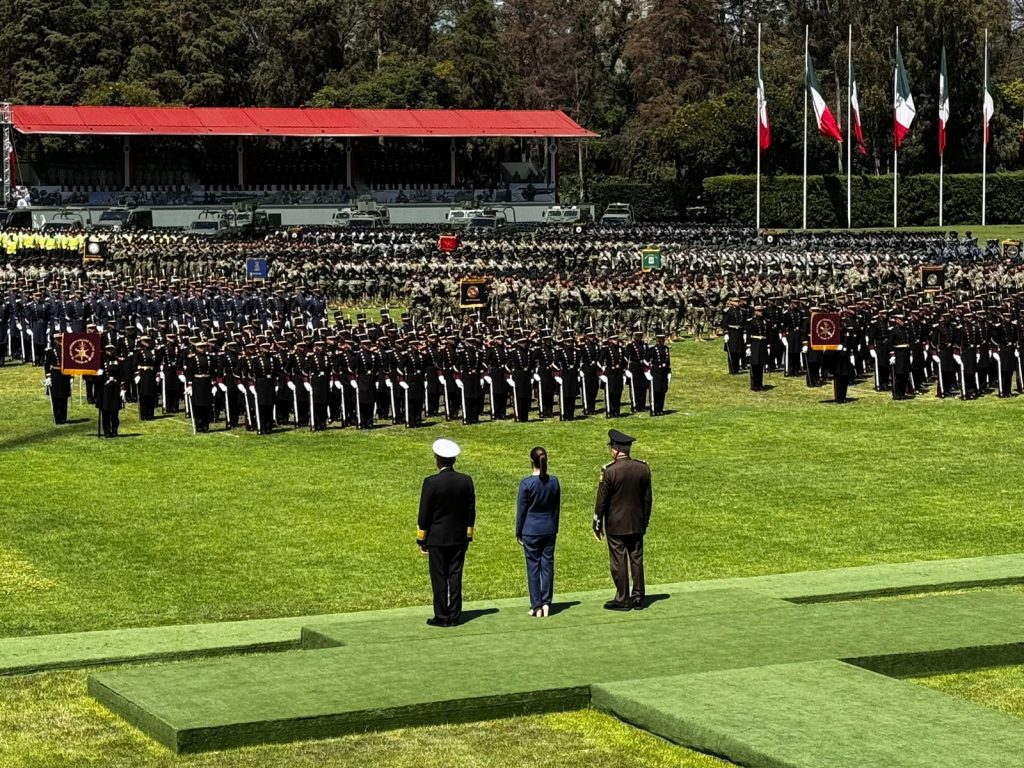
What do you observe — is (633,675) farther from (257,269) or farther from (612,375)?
(257,269)

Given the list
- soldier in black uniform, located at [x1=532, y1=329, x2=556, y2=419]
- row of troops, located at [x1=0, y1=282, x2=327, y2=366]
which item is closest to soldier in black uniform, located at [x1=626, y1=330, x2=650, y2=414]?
soldier in black uniform, located at [x1=532, y1=329, x2=556, y2=419]

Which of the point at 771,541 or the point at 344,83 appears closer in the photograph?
the point at 771,541

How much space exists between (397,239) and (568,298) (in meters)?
18.0

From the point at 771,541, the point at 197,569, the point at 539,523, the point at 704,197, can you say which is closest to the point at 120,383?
the point at 197,569

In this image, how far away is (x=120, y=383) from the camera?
2739 cm

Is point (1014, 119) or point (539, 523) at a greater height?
point (1014, 119)

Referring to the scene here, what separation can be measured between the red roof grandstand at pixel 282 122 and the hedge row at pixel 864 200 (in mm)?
7447

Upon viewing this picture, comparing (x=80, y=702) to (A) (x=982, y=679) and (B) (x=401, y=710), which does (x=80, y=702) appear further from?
(A) (x=982, y=679)

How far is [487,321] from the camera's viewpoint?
3534cm

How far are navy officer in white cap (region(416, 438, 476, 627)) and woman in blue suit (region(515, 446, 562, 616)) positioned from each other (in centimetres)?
42

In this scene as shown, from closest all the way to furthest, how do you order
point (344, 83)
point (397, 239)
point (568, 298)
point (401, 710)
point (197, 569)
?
point (401, 710)
point (197, 569)
point (568, 298)
point (397, 239)
point (344, 83)

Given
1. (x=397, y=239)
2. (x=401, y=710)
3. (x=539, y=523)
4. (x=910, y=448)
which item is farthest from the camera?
(x=397, y=239)

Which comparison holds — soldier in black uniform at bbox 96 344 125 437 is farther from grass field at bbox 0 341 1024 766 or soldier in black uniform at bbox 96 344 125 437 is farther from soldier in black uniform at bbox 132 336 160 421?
soldier in black uniform at bbox 132 336 160 421

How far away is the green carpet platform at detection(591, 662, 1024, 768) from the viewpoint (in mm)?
10969
